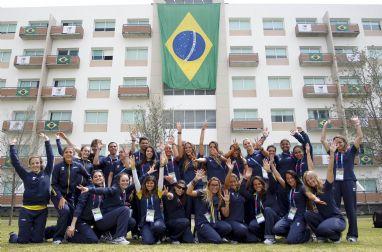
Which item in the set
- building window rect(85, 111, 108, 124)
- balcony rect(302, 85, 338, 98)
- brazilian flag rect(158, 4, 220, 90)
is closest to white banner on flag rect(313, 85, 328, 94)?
balcony rect(302, 85, 338, 98)

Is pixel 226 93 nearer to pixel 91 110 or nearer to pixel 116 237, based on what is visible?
pixel 91 110

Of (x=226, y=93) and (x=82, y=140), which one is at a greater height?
(x=226, y=93)

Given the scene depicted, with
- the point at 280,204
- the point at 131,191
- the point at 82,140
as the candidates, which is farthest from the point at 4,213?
the point at 280,204

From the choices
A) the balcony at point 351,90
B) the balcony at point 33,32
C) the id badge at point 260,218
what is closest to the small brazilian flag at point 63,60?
the balcony at point 33,32

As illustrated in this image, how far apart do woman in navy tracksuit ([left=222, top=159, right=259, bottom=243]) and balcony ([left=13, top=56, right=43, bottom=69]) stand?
91.7ft

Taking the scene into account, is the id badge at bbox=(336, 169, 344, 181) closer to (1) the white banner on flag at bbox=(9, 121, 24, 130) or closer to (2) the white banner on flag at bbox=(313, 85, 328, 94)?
(2) the white banner on flag at bbox=(313, 85, 328, 94)

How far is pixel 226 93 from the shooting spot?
29.6 metres

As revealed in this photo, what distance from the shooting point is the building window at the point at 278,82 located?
30094 millimetres

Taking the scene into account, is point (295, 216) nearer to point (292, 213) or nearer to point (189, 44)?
point (292, 213)

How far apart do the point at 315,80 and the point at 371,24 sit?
9003 millimetres

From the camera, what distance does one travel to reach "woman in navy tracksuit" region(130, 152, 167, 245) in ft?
22.8

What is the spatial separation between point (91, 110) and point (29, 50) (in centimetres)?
944

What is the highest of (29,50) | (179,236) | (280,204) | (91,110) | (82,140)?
(29,50)

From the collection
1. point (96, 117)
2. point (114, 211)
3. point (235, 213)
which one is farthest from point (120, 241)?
point (96, 117)
